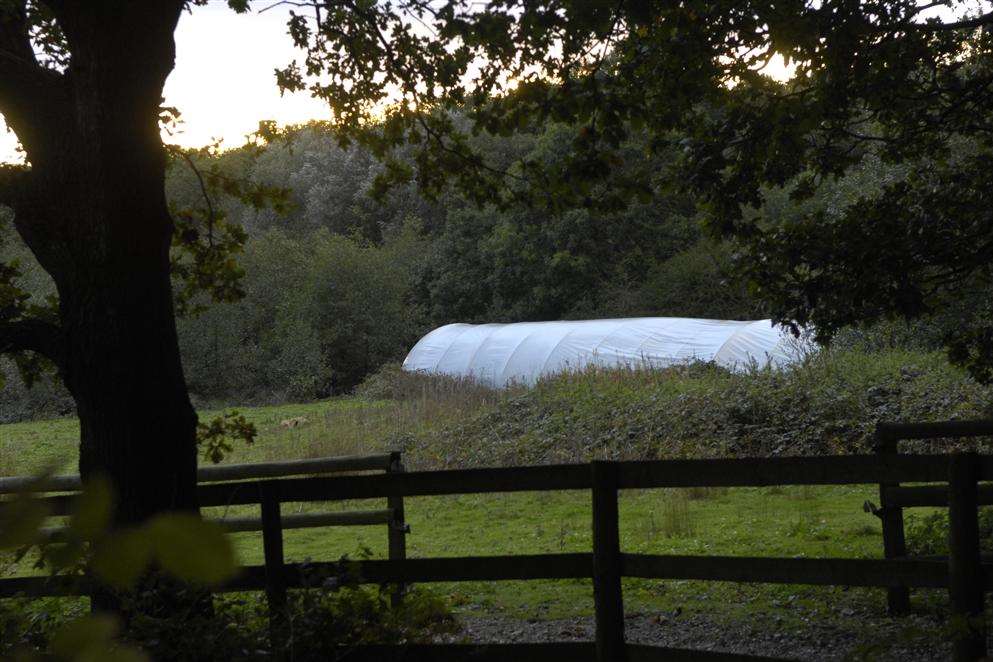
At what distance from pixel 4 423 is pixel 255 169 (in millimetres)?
26495

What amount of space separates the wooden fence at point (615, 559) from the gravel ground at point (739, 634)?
5.11ft

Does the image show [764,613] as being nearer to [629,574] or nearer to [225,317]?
[629,574]

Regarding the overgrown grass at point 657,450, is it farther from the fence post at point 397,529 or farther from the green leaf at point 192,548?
the green leaf at point 192,548

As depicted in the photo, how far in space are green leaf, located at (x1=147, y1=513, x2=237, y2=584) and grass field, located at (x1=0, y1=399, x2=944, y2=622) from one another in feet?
16.8

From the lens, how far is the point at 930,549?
7.89m

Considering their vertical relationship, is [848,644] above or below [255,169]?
below

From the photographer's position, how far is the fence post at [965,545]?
14.3 feet

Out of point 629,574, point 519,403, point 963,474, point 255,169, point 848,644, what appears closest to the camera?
point 963,474

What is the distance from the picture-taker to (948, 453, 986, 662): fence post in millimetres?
4371

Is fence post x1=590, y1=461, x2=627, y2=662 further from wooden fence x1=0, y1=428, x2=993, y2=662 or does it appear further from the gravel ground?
the gravel ground

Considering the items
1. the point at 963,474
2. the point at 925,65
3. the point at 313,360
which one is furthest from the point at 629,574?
the point at 313,360

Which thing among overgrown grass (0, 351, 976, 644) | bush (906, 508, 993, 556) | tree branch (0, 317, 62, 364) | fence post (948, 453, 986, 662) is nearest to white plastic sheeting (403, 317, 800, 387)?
overgrown grass (0, 351, 976, 644)

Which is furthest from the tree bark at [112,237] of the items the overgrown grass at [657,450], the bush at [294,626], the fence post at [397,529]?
the overgrown grass at [657,450]

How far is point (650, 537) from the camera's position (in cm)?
1033
